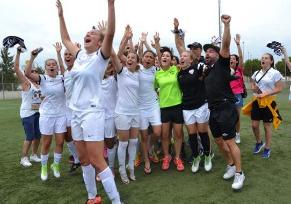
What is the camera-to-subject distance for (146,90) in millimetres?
6918

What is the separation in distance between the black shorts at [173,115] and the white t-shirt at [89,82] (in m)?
2.45

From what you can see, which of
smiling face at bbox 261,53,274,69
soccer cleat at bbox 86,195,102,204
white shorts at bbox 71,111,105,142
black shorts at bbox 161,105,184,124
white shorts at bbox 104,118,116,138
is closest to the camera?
white shorts at bbox 71,111,105,142

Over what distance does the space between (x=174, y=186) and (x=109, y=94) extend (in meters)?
1.98

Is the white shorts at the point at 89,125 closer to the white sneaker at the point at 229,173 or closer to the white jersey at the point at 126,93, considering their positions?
the white jersey at the point at 126,93

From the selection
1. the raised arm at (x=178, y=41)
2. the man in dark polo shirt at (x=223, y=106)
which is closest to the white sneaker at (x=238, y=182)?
the man in dark polo shirt at (x=223, y=106)

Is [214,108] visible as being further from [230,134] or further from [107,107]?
[107,107]

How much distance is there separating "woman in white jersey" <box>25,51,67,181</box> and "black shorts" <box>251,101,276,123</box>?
4110 millimetres

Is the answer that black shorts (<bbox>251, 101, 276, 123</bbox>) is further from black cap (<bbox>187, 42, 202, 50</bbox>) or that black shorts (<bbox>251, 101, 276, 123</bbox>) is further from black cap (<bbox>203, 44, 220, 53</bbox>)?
black cap (<bbox>203, 44, 220, 53</bbox>)

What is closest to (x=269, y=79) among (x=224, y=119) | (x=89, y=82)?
(x=224, y=119)

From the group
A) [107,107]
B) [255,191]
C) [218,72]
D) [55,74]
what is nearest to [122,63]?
[107,107]

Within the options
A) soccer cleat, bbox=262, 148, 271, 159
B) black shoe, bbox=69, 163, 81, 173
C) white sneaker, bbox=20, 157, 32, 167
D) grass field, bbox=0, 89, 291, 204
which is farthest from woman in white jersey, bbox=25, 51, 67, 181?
soccer cleat, bbox=262, 148, 271, 159

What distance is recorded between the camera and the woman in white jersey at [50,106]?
6.79 m

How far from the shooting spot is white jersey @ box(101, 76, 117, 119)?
6.53 m

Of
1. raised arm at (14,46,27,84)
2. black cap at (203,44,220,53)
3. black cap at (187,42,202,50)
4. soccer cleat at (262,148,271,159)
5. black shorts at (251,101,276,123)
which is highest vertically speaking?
black cap at (187,42,202,50)
